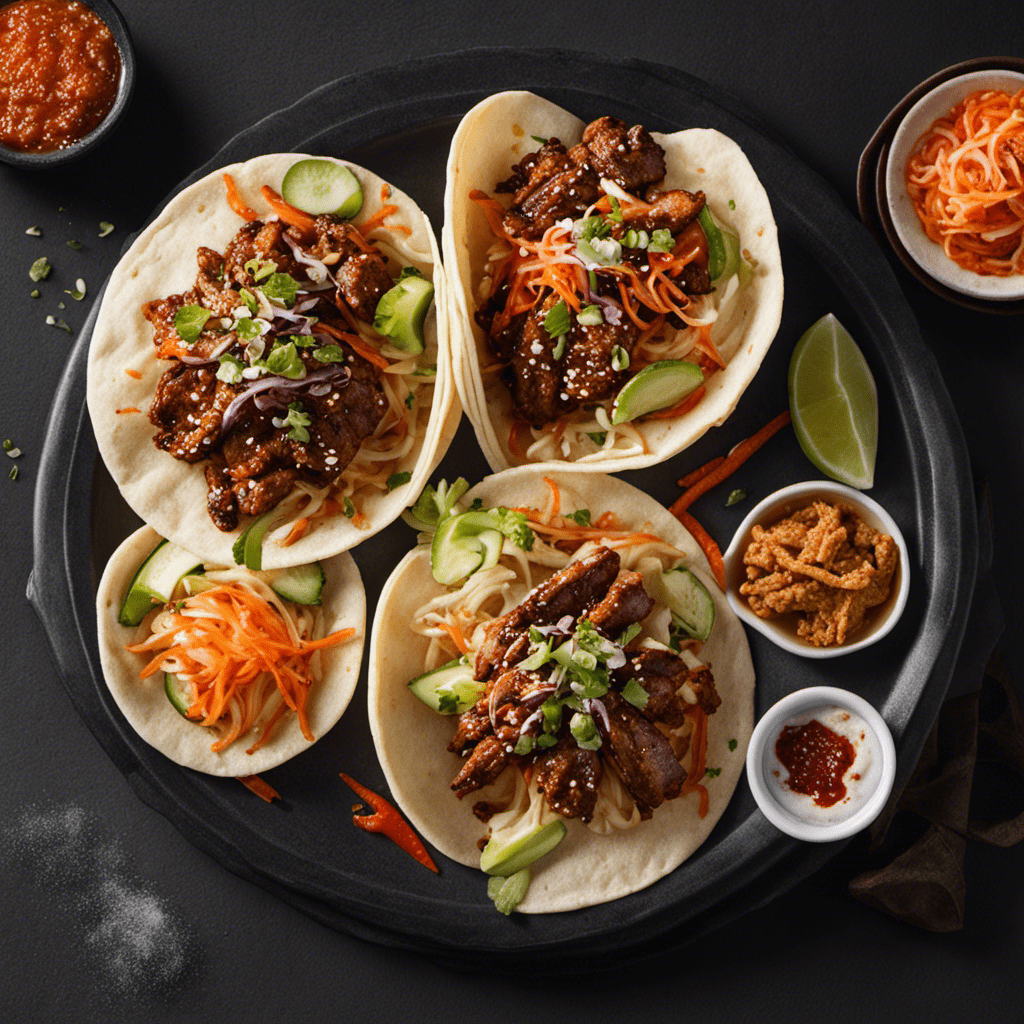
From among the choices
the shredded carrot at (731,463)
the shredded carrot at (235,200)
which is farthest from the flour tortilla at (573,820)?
the shredded carrot at (235,200)

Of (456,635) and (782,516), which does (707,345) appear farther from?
(456,635)

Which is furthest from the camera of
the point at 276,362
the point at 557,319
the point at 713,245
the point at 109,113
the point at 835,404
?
the point at 109,113

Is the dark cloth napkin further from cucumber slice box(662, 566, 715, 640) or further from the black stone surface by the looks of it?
cucumber slice box(662, 566, 715, 640)

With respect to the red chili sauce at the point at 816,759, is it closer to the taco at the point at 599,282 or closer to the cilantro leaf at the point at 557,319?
the taco at the point at 599,282

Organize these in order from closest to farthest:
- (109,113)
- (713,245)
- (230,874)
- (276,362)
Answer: (276,362) → (713,245) → (109,113) → (230,874)

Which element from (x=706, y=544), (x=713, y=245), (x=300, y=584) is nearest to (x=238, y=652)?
(x=300, y=584)

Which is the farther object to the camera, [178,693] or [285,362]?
[178,693]
